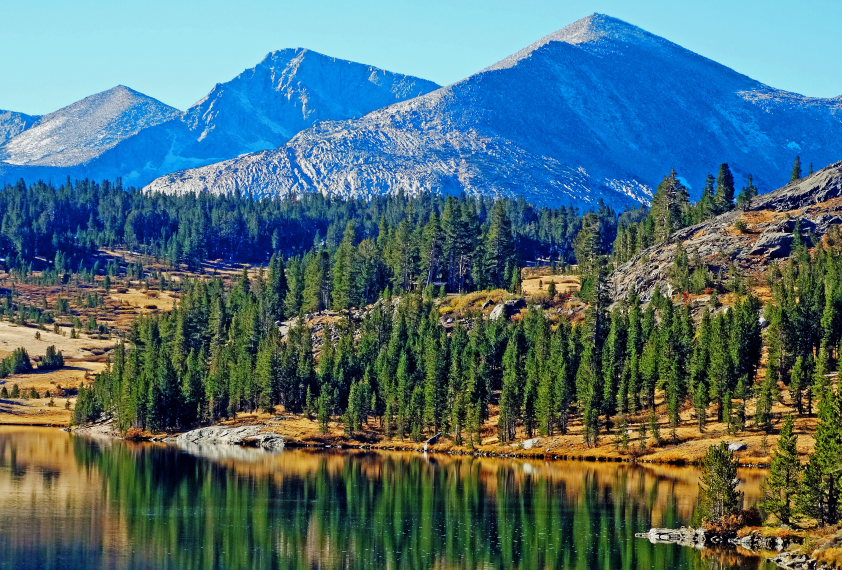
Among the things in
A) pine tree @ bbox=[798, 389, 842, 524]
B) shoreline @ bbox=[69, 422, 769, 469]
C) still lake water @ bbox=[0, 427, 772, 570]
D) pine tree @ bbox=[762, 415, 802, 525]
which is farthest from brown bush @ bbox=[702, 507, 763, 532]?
shoreline @ bbox=[69, 422, 769, 469]

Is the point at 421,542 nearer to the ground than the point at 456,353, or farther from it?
nearer to the ground

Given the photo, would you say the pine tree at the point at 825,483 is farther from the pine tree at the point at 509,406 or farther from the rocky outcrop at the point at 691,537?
the pine tree at the point at 509,406

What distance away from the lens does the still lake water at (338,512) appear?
9012cm

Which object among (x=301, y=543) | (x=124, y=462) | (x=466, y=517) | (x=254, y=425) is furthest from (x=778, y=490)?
(x=254, y=425)

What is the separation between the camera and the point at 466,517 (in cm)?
11038

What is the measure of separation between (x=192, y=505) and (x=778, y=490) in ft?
196

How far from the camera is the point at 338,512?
114 metres

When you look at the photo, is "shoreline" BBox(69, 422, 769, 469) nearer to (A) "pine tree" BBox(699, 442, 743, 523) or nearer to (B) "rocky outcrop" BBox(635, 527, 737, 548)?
(A) "pine tree" BBox(699, 442, 743, 523)

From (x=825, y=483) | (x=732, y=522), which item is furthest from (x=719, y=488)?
(x=825, y=483)

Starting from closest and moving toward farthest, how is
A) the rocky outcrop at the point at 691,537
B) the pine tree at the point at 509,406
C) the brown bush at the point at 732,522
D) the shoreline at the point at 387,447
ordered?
the rocky outcrop at the point at 691,537 → the brown bush at the point at 732,522 → the shoreline at the point at 387,447 → the pine tree at the point at 509,406

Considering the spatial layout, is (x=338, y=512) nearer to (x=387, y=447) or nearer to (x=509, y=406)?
(x=509, y=406)

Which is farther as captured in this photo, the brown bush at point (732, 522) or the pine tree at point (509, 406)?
the pine tree at point (509, 406)

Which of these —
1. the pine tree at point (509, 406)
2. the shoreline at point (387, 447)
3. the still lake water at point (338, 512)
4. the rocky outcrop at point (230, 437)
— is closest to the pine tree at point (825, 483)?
the still lake water at point (338, 512)

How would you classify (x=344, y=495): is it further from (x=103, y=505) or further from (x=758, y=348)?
(x=758, y=348)
